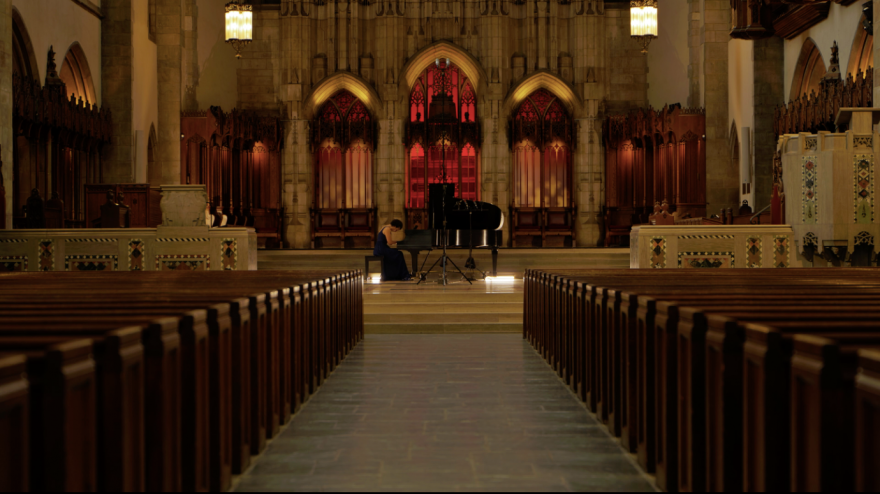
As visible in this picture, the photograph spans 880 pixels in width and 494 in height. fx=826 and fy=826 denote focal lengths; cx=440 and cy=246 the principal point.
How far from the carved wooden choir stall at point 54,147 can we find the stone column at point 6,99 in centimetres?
102

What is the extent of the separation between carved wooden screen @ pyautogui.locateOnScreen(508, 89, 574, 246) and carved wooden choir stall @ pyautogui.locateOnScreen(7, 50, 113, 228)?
28.8 ft

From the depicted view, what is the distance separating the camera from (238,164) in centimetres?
1823

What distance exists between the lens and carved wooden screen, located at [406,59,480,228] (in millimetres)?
18828

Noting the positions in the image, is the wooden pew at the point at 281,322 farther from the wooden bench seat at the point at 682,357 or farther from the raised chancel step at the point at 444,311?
the wooden bench seat at the point at 682,357

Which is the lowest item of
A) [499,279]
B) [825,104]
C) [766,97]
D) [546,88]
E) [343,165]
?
[499,279]

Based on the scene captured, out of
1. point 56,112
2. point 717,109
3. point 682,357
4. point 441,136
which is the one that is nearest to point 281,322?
point 682,357

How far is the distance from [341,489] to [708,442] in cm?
127

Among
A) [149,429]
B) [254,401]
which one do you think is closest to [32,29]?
[254,401]

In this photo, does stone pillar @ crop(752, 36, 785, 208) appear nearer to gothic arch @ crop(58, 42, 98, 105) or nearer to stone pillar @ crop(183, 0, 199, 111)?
stone pillar @ crop(183, 0, 199, 111)

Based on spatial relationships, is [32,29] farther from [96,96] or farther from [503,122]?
[503,122]

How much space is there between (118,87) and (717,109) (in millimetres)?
11707

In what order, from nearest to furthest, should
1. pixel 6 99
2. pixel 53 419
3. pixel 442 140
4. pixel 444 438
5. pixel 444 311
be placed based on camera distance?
pixel 53 419, pixel 444 438, pixel 444 311, pixel 6 99, pixel 442 140

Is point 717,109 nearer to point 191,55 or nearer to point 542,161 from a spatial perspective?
point 542,161

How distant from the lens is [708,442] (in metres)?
A: 2.56
